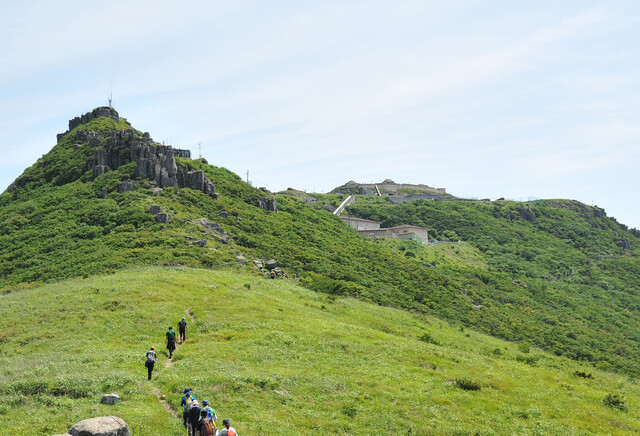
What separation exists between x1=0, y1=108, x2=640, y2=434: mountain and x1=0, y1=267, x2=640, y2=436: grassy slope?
1.26 ft

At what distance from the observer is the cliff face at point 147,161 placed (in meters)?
87.5

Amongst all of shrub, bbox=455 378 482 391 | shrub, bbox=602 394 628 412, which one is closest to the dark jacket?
shrub, bbox=455 378 482 391

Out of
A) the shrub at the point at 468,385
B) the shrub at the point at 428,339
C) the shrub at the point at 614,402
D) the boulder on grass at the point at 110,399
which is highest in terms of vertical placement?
the boulder on grass at the point at 110,399

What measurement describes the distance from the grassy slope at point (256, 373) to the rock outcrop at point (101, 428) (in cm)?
138

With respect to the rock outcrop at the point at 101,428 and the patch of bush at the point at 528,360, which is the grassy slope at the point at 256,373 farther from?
the rock outcrop at the point at 101,428

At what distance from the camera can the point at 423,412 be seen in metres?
25.7

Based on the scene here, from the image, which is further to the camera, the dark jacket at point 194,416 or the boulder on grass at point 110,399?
the boulder on grass at point 110,399

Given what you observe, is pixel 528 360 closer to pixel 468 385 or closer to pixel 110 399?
pixel 468 385

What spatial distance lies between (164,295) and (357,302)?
79.9 feet

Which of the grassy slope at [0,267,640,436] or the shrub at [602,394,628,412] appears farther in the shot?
the shrub at [602,394,628,412]

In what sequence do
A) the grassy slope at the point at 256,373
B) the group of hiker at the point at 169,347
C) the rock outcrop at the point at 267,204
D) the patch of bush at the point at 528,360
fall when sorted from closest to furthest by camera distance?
the grassy slope at the point at 256,373, the group of hiker at the point at 169,347, the patch of bush at the point at 528,360, the rock outcrop at the point at 267,204

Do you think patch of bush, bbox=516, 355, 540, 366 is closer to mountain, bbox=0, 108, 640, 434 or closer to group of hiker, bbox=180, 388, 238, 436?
mountain, bbox=0, 108, 640, 434

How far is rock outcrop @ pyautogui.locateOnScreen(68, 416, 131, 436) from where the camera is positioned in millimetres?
18078

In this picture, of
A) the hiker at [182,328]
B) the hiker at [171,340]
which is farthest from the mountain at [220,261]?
the hiker at [171,340]
